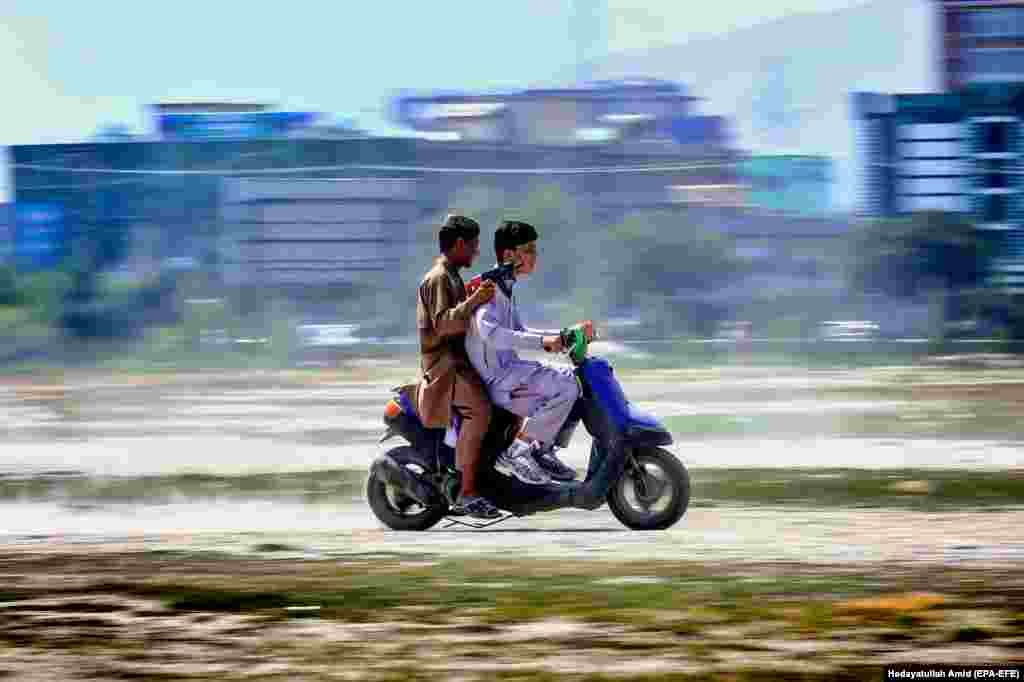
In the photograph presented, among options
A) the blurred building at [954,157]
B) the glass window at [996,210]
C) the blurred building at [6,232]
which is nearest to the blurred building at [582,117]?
the blurred building at [954,157]

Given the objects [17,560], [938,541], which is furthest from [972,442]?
[17,560]

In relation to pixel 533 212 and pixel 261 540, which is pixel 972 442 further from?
pixel 533 212

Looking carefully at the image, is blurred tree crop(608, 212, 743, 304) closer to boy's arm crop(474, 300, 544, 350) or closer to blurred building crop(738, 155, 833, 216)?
blurred building crop(738, 155, 833, 216)

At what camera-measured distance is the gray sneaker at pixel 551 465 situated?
962 cm

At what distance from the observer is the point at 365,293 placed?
46.5 m

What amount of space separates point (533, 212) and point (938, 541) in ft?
128

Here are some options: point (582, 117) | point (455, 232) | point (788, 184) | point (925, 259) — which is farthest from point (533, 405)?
point (582, 117)

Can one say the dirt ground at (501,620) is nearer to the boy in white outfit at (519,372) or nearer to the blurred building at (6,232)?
the boy in white outfit at (519,372)

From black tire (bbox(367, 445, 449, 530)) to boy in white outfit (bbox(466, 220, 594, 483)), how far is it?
1.90ft

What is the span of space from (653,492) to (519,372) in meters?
1.02

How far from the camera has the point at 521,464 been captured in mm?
9555

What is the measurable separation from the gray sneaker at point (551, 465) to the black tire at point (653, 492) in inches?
12.6

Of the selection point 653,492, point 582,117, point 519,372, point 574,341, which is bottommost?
point 653,492

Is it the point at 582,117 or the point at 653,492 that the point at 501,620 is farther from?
the point at 582,117
